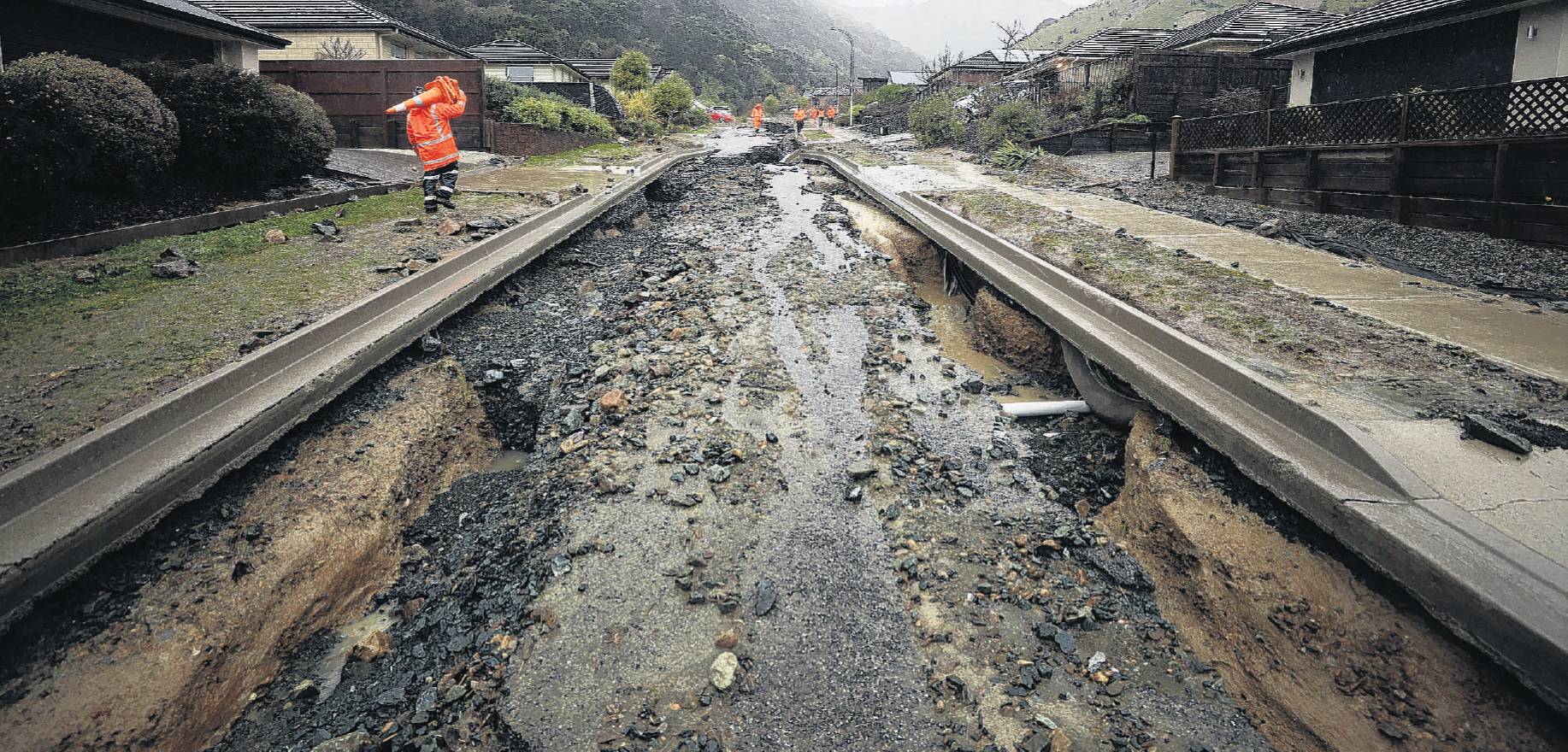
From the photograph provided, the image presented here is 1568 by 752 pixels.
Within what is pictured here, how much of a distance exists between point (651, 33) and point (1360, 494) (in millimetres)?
83459

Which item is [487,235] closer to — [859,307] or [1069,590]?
[859,307]

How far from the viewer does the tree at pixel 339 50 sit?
22172 millimetres

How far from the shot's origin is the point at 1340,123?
34.2 ft

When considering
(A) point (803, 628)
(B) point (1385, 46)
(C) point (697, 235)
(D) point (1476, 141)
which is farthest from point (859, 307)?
(B) point (1385, 46)

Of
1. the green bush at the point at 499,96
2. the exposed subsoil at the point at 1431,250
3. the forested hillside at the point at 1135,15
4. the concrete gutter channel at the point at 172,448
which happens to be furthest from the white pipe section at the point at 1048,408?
the forested hillside at the point at 1135,15

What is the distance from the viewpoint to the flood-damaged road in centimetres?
274

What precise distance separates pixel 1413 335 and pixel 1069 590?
10.3 feet

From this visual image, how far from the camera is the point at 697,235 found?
10.8 m

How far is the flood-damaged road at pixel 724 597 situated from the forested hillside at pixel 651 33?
178ft

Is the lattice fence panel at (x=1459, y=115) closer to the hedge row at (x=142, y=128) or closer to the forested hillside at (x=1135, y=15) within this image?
the hedge row at (x=142, y=128)

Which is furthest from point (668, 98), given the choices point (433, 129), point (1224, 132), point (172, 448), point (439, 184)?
point (172, 448)

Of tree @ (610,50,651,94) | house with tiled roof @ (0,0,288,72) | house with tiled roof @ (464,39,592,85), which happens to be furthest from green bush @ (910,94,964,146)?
house with tiled roof @ (464,39,592,85)

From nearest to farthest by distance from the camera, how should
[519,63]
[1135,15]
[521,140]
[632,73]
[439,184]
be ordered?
[439,184] < [521,140] < [519,63] < [632,73] < [1135,15]

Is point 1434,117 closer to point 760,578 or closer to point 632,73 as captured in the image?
point 760,578
